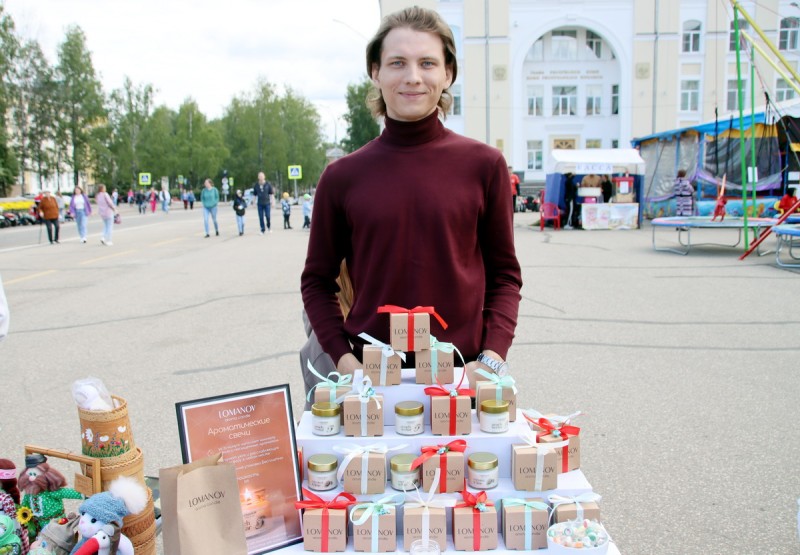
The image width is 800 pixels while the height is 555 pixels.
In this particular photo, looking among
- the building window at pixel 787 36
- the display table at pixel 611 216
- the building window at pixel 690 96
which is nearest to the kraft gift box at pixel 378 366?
the display table at pixel 611 216

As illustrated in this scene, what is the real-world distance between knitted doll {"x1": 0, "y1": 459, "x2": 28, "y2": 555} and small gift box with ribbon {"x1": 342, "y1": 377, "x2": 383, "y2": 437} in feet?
4.39

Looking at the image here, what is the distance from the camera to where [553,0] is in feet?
158

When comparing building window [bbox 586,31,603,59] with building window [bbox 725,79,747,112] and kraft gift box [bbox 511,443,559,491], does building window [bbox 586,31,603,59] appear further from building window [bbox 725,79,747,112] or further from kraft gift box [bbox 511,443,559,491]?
kraft gift box [bbox 511,443,559,491]

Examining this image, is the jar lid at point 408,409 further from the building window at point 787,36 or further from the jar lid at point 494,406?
the building window at point 787,36

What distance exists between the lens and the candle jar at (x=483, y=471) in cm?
194

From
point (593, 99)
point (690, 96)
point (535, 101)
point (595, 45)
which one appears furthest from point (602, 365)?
point (595, 45)

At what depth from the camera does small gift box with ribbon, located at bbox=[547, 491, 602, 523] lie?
73.7 inches

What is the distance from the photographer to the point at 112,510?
2283 millimetres

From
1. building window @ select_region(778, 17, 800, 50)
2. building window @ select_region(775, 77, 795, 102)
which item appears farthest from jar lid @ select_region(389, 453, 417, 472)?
building window @ select_region(775, 77, 795, 102)

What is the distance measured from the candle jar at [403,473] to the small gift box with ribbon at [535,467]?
30 centimetres

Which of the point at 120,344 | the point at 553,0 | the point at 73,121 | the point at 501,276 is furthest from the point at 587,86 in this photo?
the point at 501,276

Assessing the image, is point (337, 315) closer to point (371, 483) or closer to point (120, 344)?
point (371, 483)

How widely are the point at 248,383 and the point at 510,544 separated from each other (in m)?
4.10

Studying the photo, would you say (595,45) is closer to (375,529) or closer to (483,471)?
(483,471)
